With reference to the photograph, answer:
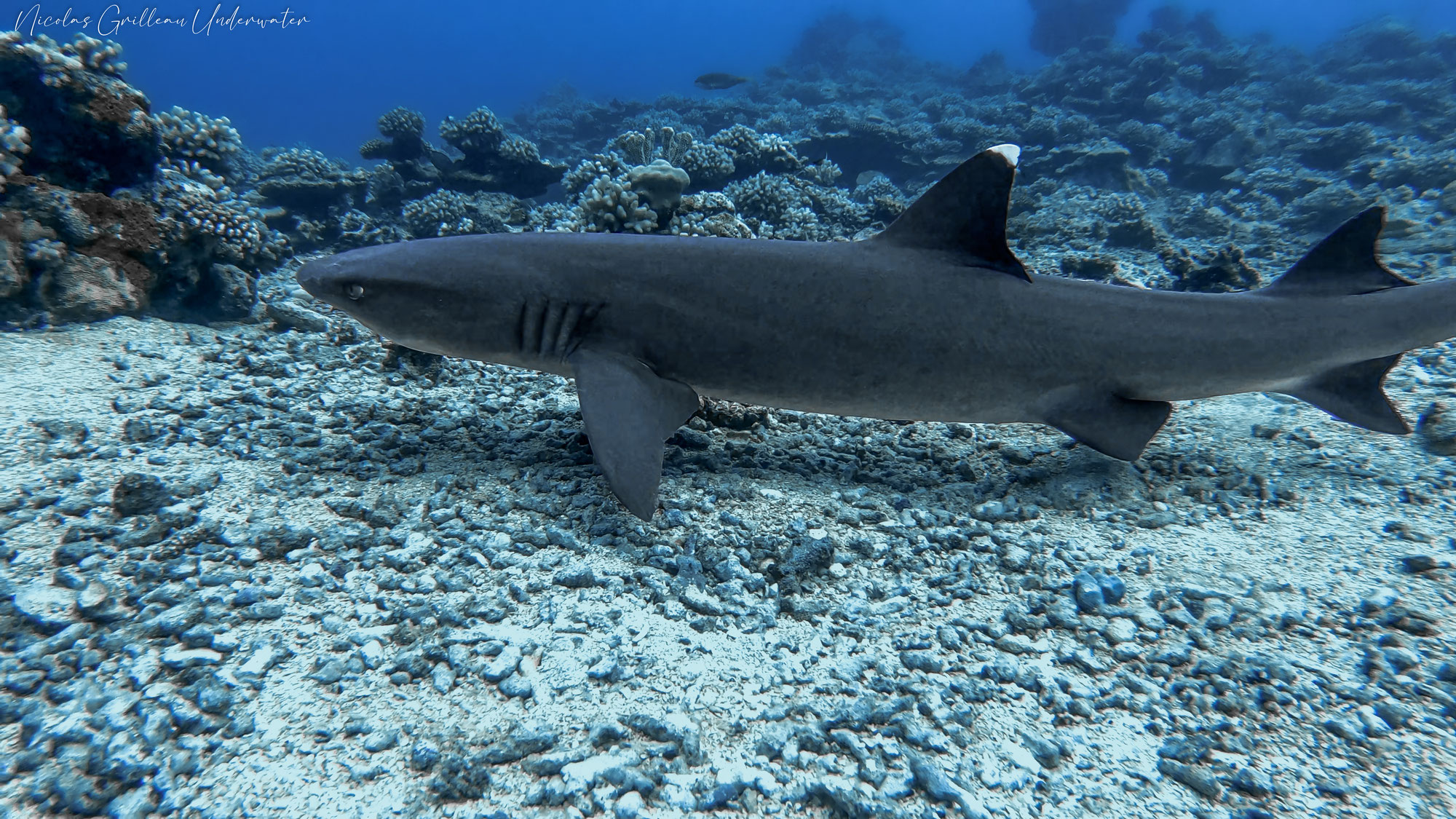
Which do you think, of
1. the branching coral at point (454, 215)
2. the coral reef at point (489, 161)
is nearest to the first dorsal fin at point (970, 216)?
the branching coral at point (454, 215)

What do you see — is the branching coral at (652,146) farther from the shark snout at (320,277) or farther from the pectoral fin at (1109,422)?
the pectoral fin at (1109,422)

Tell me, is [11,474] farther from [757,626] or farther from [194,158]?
[194,158]

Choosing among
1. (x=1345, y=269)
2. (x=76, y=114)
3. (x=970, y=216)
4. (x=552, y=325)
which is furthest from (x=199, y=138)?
(x=1345, y=269)

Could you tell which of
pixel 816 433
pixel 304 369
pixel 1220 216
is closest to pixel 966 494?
pixel 816 433

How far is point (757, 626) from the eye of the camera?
250 cm

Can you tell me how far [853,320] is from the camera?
305 cm

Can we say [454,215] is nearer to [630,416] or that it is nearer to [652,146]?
[652,146]

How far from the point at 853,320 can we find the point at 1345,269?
9.39ft

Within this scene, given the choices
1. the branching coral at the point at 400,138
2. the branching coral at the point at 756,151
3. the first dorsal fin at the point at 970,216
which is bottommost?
Result: the first dorsal fin at the point at 970,216

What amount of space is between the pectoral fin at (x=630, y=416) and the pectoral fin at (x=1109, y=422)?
195cm

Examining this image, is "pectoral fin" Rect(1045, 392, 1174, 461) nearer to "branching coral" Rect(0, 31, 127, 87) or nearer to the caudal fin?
the caudal fin

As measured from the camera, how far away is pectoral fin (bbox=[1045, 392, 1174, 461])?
326 cm

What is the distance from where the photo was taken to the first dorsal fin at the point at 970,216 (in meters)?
3.05

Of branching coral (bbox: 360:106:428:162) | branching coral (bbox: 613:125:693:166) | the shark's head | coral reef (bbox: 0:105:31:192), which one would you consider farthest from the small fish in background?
the shark's head
